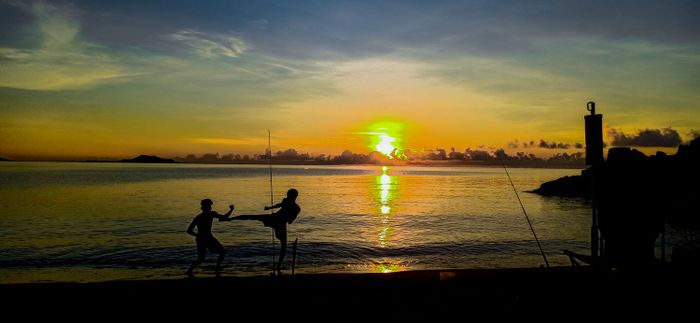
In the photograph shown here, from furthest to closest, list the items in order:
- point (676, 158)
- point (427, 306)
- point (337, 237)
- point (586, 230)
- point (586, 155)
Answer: point (676, 158) → point (586, 230) → point (337, 237) → point (586, 155) → point (427, 306)

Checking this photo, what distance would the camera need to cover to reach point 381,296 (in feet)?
26.2

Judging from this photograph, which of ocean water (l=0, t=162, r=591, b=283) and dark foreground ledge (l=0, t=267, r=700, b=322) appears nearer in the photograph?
dark foreground ledge (l=0, t=267, r=700, b=322)

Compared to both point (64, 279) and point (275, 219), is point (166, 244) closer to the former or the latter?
point (64, 279)

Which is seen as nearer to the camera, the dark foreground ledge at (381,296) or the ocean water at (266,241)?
the dark foreground ledge at (381,296)

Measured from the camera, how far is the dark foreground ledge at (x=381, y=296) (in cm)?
643

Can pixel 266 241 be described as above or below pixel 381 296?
below

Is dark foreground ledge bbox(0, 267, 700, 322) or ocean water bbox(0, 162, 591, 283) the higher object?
dark foreground ledge bbox(0, 267, 700, 322)

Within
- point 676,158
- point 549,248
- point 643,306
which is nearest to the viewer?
point 643,306

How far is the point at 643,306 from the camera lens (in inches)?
249

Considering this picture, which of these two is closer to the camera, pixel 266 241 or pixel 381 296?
pixel 381 296

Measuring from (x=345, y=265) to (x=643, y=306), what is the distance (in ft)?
45.8

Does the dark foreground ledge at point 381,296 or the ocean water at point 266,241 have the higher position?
the dark foreground ledge at point 381,296

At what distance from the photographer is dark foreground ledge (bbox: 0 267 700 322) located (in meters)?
6.43

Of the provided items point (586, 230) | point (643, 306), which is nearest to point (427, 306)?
point (643, 306)
